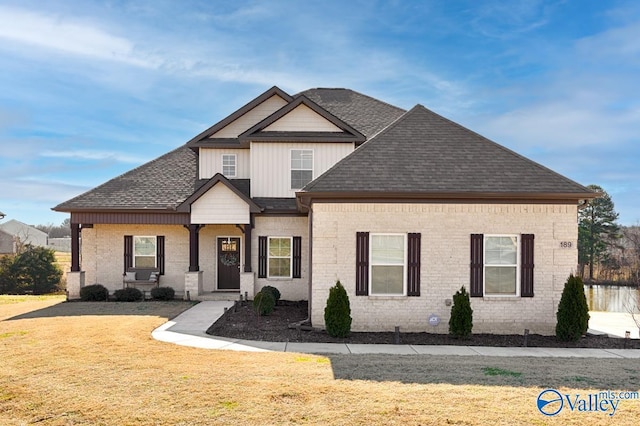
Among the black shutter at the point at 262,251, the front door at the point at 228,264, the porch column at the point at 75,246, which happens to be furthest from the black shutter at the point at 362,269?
the porch column at the point at 75,246

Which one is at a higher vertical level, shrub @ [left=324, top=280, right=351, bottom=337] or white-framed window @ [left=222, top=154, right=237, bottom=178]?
white-framed window @ [left=222, top=154, right=237, bottom=178]

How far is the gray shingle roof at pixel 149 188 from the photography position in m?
17.2

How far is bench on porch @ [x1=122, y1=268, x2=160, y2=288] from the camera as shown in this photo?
57.6ft

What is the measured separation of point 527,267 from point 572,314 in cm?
149

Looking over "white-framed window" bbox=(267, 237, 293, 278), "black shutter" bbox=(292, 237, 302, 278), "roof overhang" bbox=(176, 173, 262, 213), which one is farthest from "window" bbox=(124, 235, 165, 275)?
"black shutter" bbox=(292, 237, 302, 278)

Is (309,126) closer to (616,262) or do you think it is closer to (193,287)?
(193,287)

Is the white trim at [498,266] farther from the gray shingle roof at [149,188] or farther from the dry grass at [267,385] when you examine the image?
the gray shingle roof at [149,188]

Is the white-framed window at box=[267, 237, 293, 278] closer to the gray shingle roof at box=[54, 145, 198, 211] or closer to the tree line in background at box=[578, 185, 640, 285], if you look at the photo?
the gray shingle roof at box=[54, 145, 198, 211]

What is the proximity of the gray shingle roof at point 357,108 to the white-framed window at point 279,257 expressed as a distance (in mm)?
5781

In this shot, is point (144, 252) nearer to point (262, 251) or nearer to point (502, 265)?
point (262, 251)

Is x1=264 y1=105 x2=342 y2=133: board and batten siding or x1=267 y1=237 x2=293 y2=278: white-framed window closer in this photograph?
x1=264 y1=105 x2=342 y2=133: board and batten siding

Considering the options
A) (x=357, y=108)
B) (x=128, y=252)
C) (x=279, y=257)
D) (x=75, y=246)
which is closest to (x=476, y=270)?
(x=279, y=257)

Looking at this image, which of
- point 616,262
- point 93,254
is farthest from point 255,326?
point 616,262

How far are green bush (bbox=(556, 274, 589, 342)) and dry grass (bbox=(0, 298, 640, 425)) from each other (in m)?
1.77
